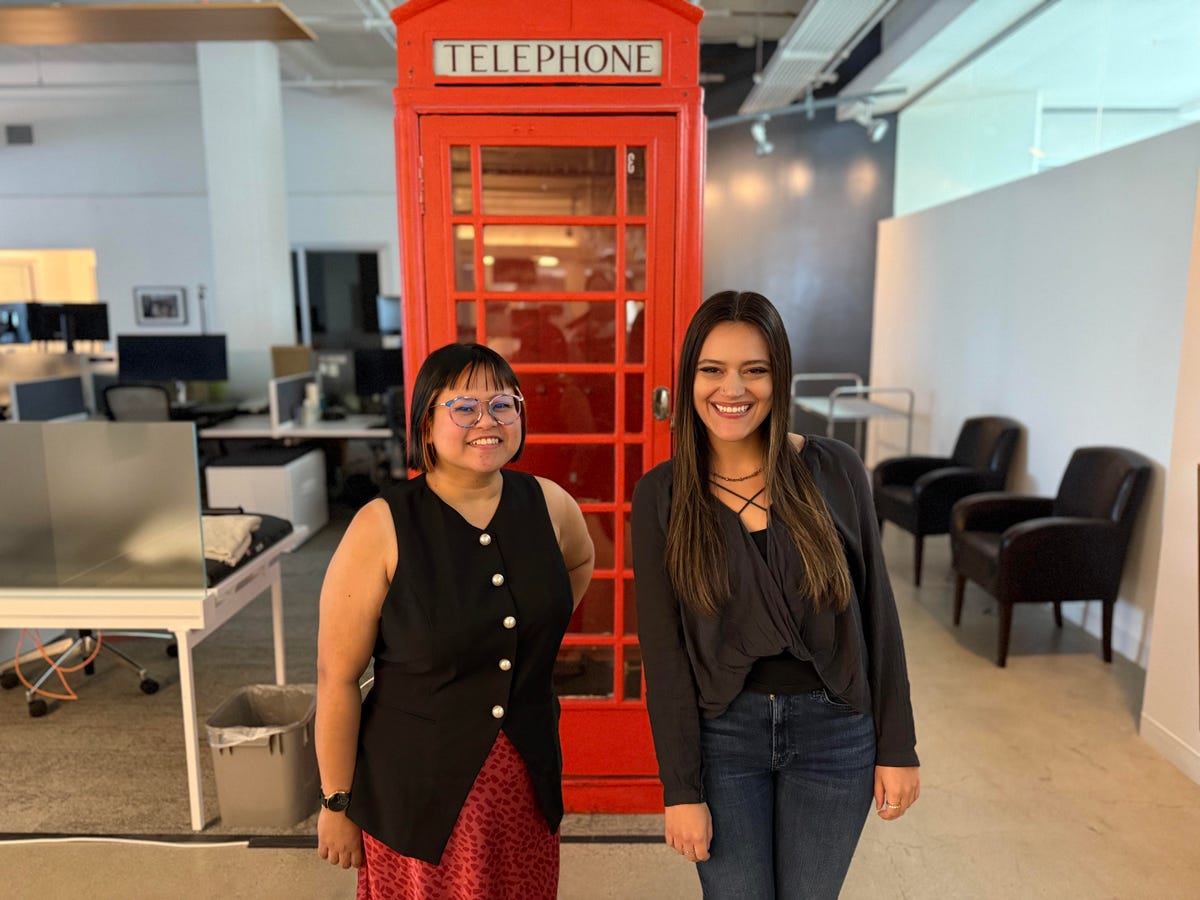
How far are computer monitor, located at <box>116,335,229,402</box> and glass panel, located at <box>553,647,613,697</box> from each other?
5283mm

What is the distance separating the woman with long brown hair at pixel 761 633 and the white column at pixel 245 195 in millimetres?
6585

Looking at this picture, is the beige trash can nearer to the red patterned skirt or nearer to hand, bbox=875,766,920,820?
the red patterned skirt

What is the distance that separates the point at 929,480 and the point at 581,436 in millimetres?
3009

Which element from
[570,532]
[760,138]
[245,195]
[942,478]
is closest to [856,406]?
[942,478]

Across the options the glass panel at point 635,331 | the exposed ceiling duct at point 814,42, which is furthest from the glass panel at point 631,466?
the exposed ceiling duct at point 814,42

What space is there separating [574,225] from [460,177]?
1.12 feet

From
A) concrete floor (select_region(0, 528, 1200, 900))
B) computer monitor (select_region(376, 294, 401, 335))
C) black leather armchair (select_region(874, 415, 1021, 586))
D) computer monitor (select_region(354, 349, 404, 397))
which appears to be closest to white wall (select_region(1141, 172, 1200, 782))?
concrete floor (select_region(0, 528, 1200, 900))

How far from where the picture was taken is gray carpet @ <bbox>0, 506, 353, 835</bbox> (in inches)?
107

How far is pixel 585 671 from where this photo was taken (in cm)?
270

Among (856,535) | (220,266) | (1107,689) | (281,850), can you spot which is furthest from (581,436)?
(220,266)

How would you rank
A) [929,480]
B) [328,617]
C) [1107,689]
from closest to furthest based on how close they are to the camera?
1. [328,617]
2. [1107,689]
3. [929,480]

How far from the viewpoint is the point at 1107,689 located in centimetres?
366

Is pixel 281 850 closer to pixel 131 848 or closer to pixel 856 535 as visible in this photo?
pixel 131 848

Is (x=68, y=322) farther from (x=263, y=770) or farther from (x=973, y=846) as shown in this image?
(x=973, y=846)
